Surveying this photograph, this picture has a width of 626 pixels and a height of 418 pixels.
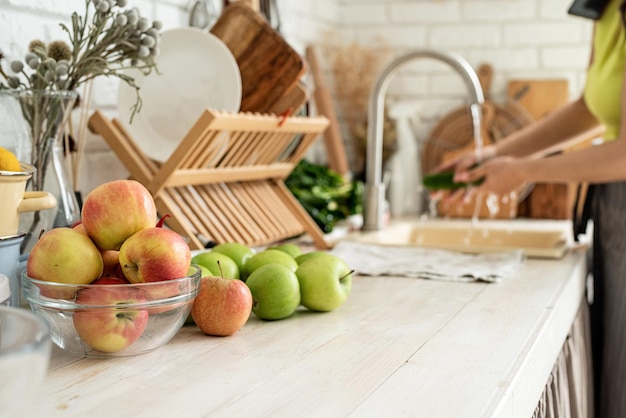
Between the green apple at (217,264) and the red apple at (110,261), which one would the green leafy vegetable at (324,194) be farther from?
the red apple at (110,261)

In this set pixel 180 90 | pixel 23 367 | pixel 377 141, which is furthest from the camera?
pixel 377 141

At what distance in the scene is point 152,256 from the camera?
0.86 meters

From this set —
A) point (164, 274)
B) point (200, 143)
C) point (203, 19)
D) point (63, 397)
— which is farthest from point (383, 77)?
point (63, 397)

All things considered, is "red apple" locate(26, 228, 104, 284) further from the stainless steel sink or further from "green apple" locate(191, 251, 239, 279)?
the stainless steel sink

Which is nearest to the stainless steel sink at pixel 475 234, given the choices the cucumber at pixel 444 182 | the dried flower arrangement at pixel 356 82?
the cucumber at pixel 444 182

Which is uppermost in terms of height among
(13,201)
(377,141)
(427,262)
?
(13,201)

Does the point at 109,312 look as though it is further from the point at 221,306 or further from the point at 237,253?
the point at 237,253

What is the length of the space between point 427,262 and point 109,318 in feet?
2.78

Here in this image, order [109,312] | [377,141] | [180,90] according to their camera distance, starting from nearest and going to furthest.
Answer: [109,312]
[180,90]
[377,141]

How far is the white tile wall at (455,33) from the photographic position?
101 inches

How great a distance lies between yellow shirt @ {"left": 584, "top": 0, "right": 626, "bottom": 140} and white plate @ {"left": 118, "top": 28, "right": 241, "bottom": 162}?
828mm

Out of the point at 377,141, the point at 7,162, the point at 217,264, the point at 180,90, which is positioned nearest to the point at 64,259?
the point at 7,162

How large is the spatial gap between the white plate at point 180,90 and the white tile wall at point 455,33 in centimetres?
87

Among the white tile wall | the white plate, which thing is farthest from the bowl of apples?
the white tile wall
